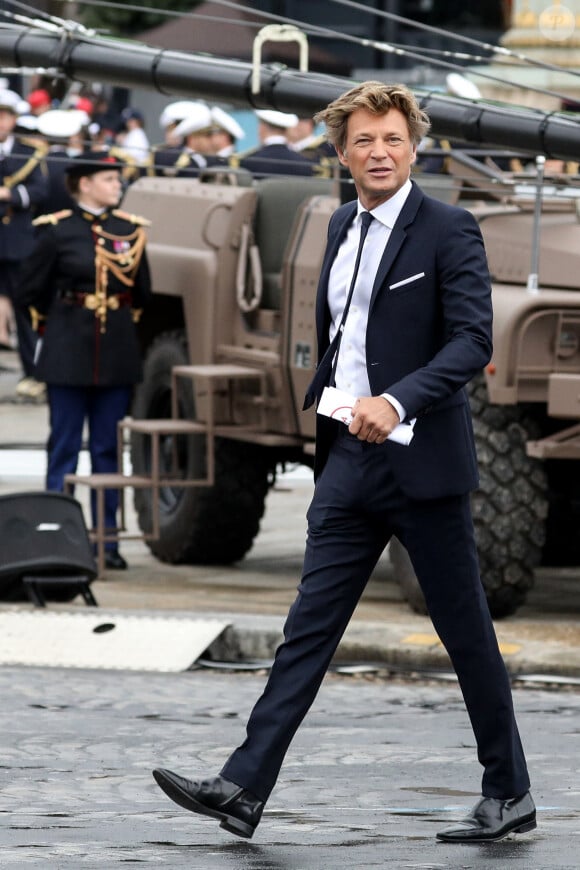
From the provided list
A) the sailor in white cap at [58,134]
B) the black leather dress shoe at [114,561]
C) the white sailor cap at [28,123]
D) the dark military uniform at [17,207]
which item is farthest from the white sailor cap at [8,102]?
the black leather dress shoe at [114,561]

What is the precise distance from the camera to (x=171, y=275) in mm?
11797

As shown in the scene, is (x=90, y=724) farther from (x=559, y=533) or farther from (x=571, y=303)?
(x=559, y=533)

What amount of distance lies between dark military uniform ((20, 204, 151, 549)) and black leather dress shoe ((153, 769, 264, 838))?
580 cm

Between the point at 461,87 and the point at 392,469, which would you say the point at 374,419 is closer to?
the point at 392,469

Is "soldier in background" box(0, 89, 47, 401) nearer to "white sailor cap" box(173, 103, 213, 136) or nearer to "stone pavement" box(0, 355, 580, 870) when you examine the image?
"white sailor cap" box(173, 103, 213, 136)

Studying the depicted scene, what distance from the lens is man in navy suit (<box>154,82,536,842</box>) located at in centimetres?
580

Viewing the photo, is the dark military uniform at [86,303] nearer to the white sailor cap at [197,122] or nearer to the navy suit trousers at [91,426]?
the navy suit trousers at [91,426]

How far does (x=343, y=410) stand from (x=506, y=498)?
4052 millimetres

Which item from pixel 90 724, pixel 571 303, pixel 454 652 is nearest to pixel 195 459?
pixel 571 303

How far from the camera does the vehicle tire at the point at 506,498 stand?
973cm

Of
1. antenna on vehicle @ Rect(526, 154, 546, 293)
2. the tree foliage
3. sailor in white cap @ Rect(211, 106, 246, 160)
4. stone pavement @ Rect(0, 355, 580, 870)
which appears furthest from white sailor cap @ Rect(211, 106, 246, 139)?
the tree foliage

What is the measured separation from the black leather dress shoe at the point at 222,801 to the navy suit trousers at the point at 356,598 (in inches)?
1.1

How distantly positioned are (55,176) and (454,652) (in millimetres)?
12920

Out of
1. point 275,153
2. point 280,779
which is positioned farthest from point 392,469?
point 275,153
